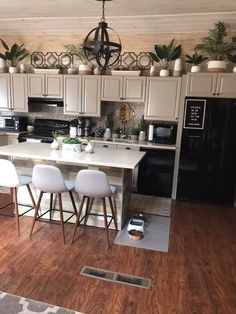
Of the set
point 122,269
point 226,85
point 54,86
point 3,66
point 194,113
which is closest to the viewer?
point 122,269

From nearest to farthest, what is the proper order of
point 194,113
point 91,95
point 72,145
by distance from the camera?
point 72,145
point 194,113
point 91,95

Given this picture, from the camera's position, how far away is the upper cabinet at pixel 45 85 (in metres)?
4.89

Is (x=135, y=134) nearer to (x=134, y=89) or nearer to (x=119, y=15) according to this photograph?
(x=134, y=89)

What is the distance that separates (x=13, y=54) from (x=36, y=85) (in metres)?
0.85

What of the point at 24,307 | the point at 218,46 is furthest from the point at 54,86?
the point at 24,307

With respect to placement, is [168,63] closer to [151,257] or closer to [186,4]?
[186,4]

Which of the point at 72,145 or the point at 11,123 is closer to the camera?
the point at 72,145

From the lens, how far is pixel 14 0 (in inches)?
143

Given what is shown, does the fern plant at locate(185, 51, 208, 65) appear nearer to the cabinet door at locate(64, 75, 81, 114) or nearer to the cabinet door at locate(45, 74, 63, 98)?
the cabinet door at locate(64, 75, 81, 114)

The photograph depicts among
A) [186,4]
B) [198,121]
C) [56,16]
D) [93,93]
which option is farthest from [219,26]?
[56,16]

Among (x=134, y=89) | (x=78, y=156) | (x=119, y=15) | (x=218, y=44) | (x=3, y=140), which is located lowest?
(x=3, y=140)

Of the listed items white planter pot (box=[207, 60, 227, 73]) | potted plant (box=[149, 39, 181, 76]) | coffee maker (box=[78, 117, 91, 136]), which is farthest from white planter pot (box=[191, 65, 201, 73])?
coffee maker (box=[78, 117, 91, 136])

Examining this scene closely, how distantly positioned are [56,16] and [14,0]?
0.89 m

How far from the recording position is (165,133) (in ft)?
14.9
